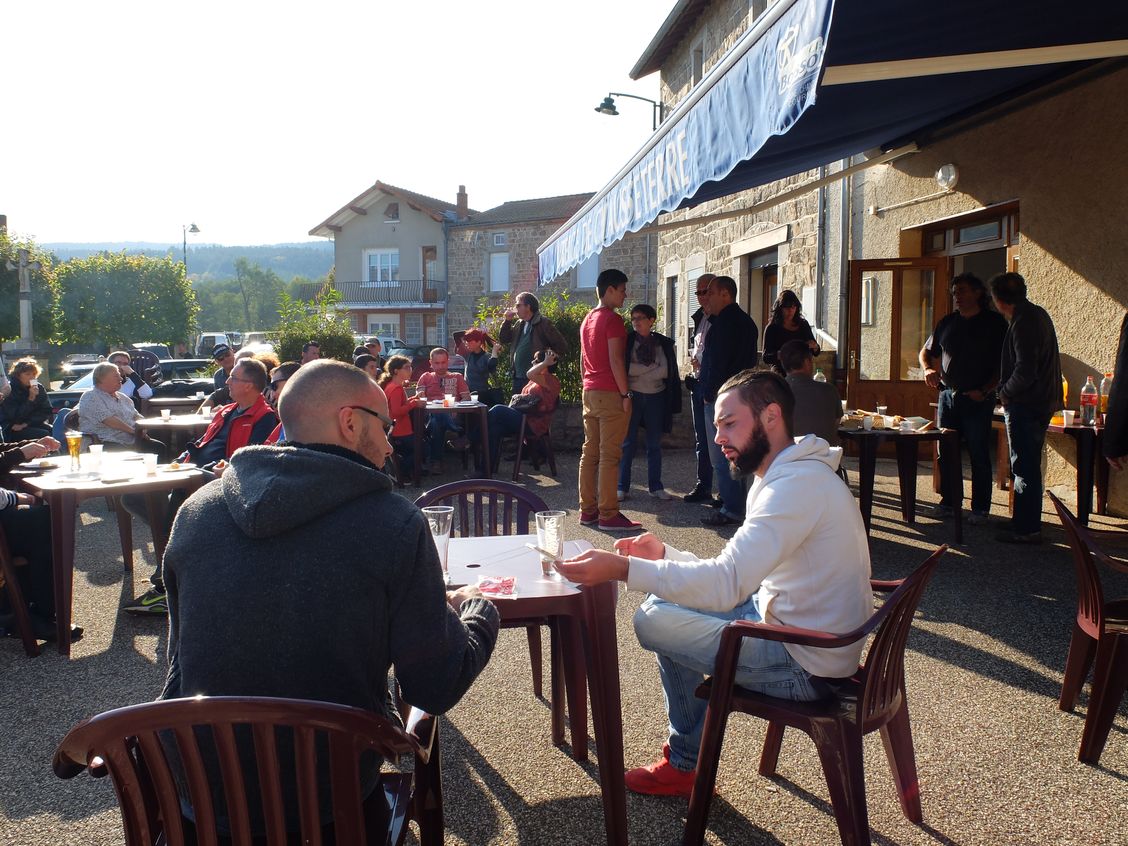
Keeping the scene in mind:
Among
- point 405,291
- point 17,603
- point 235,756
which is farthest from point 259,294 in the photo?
point 235,756

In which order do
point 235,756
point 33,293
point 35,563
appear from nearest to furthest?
point 235,756, point 35,563, point 33,293

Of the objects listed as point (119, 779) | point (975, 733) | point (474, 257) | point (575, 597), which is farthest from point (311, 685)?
point (474, 257)

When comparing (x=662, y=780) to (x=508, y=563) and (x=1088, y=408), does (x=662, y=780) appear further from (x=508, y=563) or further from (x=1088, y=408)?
(x=1088, y=408)

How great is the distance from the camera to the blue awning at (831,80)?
321cm

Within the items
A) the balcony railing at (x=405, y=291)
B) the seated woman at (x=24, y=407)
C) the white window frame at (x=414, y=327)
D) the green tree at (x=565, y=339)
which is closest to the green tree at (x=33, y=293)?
the balcony railing at (x=405, y=291)

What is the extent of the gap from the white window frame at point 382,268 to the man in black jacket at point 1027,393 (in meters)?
38.0

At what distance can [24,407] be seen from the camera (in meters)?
8.90

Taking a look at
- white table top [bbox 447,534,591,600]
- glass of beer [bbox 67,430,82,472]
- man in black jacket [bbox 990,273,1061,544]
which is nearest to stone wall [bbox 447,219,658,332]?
man in black jacket [bbox 990,273,1061,544]

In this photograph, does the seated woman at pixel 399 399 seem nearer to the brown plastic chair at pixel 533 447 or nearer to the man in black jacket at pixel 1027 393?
the brown plastic chair at pixel 533 447

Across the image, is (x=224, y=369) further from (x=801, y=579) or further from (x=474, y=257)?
(x=474, y=257)

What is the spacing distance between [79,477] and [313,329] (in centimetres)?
1096

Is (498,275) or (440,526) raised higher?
(498,275)

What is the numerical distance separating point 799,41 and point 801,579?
179 centimetres

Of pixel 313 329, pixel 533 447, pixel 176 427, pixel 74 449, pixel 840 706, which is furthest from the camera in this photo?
pixel 313 329
